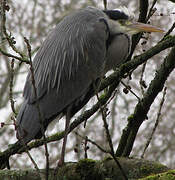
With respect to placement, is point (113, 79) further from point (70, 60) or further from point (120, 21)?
point (120, 21)

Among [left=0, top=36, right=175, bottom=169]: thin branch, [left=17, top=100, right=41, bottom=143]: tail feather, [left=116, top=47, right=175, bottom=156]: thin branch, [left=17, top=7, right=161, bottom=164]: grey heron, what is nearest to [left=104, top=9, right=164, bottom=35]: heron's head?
[left=17, top=7, right=161, bottom=164]: grey heron

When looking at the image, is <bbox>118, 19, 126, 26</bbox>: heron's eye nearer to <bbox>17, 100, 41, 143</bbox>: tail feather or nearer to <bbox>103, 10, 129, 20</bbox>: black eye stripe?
<bbox>103, 10, 129, 20</bbox>: black eye stripe

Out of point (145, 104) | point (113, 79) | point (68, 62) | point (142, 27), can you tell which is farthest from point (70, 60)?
point (145, 104)

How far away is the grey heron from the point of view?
11.8ft

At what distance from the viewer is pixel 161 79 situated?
3.11 m

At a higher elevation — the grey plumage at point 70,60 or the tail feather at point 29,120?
the grey plumage at point 70,60

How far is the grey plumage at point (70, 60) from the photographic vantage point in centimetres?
360

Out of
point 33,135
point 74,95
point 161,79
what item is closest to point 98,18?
point 74,95

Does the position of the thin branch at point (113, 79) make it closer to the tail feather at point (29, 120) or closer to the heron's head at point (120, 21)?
the tail feather at point (29, 120)

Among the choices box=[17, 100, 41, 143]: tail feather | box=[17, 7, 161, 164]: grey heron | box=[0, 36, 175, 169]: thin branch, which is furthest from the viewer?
box=[17, 7, 161, 164]: grey heron

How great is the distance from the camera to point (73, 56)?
11.9ft

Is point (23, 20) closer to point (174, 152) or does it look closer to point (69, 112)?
point (174, 152)

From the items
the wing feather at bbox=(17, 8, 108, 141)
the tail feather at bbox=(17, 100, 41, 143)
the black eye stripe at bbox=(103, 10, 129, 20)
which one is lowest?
the tail feather at bbox=(17, 100, 41, 143)

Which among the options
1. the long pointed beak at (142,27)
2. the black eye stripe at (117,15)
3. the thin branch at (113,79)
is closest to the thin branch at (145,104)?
the thin branch at (113,79)
